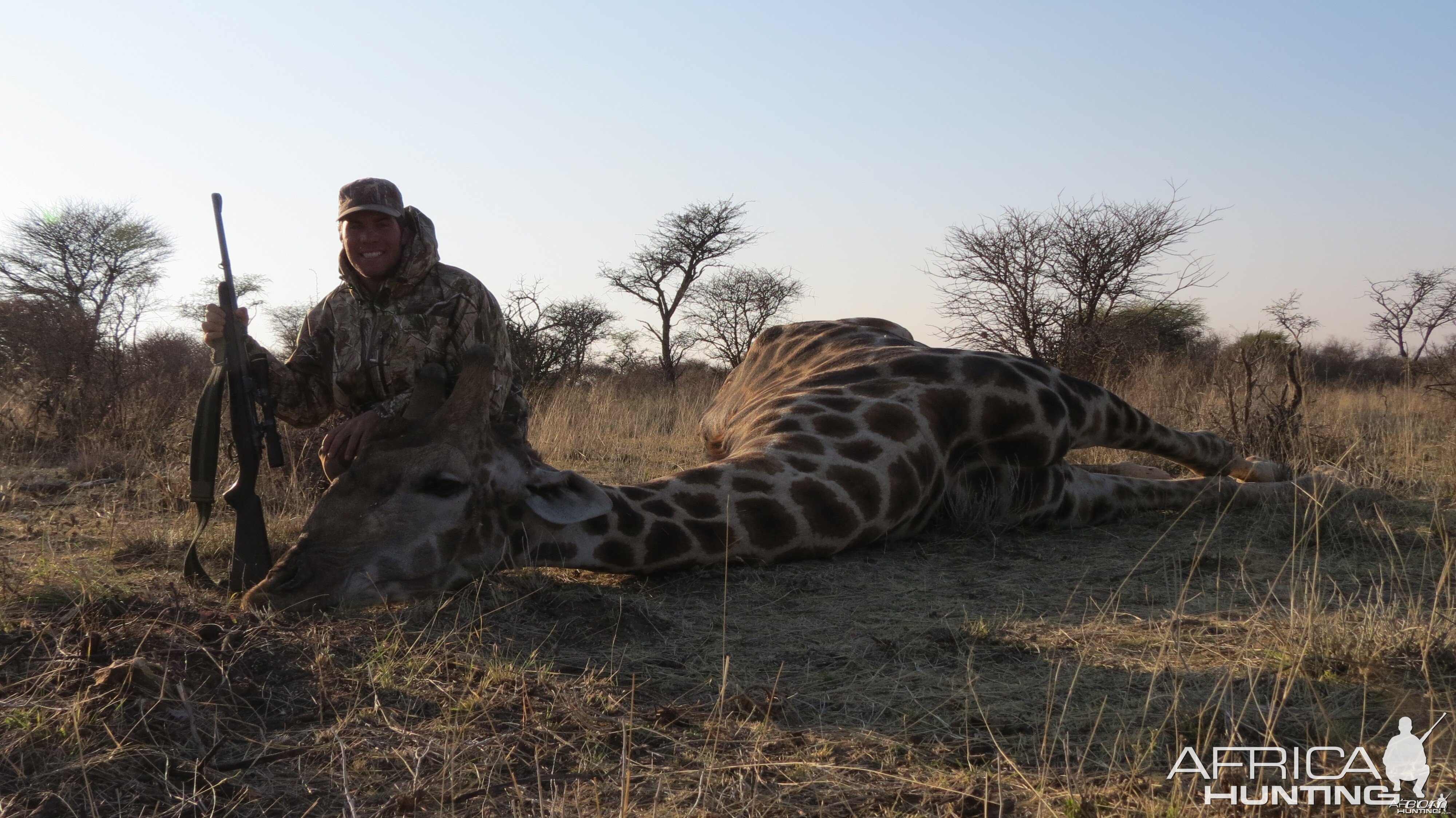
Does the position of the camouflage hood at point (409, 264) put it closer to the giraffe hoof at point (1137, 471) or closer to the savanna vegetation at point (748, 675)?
the savanna vegetation at point (748, 675)

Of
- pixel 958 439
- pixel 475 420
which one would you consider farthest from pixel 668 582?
pixel 958 439

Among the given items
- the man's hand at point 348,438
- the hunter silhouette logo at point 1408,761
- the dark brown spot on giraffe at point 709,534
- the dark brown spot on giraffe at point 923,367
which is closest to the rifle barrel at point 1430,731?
the hunter silhouette logo at point 1408,761

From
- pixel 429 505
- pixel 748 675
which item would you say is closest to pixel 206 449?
pixel 429 505

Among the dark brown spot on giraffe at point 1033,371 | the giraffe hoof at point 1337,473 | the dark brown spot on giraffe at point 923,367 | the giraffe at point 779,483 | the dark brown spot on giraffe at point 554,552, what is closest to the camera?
the giraffe at point 779,483

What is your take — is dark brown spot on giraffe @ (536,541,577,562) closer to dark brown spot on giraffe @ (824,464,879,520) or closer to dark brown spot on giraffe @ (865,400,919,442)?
dark brown spot on giraffe @ (824,464,879,520)

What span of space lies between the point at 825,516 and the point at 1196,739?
2.12 m

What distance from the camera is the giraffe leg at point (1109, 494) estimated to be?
200 inches

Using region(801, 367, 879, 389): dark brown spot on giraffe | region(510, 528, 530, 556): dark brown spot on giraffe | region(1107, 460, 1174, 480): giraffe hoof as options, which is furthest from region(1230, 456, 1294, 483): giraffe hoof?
region(510, 528, 530, 556): dark brown spot on giraffe

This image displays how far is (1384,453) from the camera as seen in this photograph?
656 cm

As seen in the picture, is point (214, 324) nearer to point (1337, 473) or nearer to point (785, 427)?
point (785, 427)

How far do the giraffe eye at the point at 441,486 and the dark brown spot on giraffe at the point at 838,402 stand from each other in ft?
5.96

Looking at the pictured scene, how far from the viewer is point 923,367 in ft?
16.5

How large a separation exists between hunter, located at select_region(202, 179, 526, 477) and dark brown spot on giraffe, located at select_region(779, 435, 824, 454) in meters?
1.31

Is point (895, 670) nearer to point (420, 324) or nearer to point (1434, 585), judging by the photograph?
point (1434, 585)
